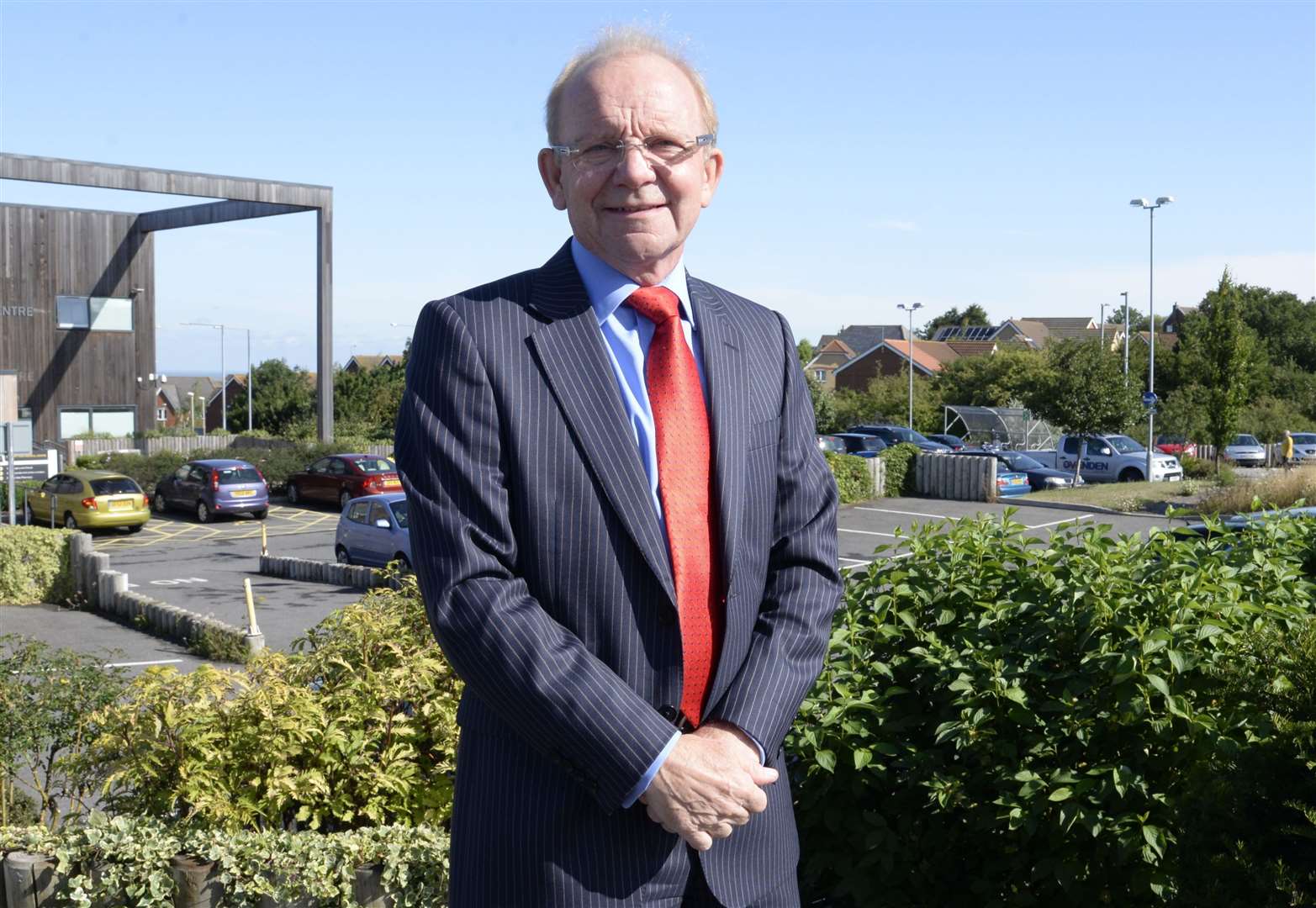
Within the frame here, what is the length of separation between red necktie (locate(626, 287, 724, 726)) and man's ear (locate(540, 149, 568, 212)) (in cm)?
25

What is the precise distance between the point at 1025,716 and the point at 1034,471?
104 feet

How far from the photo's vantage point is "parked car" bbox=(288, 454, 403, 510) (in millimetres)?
29938

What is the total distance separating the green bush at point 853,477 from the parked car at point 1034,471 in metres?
3.37

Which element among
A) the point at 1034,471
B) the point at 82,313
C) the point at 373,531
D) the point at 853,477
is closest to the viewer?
the point at 373,531

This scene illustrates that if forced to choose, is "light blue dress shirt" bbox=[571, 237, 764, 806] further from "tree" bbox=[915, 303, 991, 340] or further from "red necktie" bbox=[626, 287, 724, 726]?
"tree" bbox=[915, 303, 991, 340]

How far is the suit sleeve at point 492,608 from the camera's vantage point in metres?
2.09

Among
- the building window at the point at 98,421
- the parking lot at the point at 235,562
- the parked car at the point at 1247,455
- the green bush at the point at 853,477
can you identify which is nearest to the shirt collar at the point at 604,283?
the parking lot at the point at 235,562

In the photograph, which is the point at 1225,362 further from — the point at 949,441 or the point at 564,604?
the point at 564,604

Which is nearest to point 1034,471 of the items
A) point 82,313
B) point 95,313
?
point 95,313

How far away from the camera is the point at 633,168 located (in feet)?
7.66

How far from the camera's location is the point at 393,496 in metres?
20.2

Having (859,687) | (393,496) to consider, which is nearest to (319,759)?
(859,687)

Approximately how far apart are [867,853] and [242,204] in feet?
118

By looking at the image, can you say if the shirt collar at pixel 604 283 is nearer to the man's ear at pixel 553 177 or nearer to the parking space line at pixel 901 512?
the man's ear at pixel 553 177
